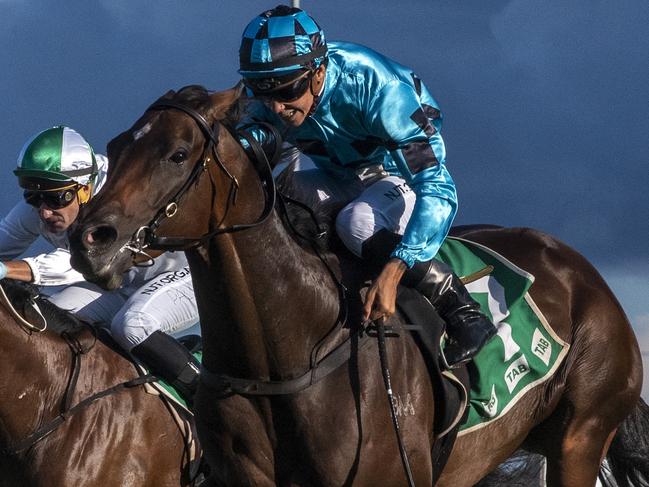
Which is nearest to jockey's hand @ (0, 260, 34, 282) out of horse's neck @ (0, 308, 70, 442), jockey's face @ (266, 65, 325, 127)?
horse's neck @ (0, 308, 70, 442)

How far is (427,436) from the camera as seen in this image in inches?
189

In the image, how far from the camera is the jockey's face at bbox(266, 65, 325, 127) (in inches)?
184

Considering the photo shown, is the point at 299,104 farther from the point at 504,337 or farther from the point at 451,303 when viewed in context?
the point at 504,337

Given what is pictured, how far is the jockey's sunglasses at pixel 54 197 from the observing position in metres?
6.31

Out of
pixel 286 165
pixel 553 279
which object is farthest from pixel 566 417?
pixel 286 165

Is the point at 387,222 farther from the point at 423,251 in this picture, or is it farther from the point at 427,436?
the point at 427,436

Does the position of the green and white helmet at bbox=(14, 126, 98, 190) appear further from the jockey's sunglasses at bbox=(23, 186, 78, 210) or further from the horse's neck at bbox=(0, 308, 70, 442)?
A: the horse's neck at bbox=(0, 308, 70, 442)

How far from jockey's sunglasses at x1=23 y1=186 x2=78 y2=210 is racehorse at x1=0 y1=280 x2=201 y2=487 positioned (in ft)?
1.58

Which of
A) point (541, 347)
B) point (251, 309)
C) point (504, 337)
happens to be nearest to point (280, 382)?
point (251, 309)

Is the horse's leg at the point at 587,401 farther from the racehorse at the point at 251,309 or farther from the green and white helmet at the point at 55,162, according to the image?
the green and white helmet at the point at 55,162

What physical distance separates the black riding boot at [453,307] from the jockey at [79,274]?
173cm

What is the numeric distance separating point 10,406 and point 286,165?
1879 mm

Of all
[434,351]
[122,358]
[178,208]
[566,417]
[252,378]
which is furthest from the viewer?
[122,358]

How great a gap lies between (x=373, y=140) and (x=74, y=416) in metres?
2.21
